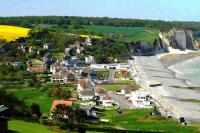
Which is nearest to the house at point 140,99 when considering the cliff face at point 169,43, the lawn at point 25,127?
the lawn at point 25,127

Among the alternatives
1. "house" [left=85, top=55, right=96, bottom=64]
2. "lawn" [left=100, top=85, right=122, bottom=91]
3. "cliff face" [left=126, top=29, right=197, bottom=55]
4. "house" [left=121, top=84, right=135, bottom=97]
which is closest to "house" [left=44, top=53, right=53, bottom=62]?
"house" [left=85, top=55, right=96, bottom=64]

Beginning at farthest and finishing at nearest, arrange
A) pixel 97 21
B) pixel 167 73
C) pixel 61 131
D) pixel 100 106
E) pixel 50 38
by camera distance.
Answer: pixel 97 21
pixel 50 38
pixel 167 73
pixel 100 106
pixel 61 131

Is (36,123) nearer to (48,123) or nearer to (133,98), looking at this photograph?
(48,123)

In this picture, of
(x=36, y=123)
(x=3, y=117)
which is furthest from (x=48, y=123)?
(x=3, y=117)

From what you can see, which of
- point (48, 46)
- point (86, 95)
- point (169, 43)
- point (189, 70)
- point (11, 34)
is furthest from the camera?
point (169, 43)

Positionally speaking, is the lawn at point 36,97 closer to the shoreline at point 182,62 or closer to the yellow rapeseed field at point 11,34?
the shoreline at point 182,62

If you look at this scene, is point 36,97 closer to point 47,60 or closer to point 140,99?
point 140,99

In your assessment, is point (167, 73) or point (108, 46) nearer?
point (167, 73)

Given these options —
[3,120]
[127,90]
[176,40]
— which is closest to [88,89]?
[127,90]
